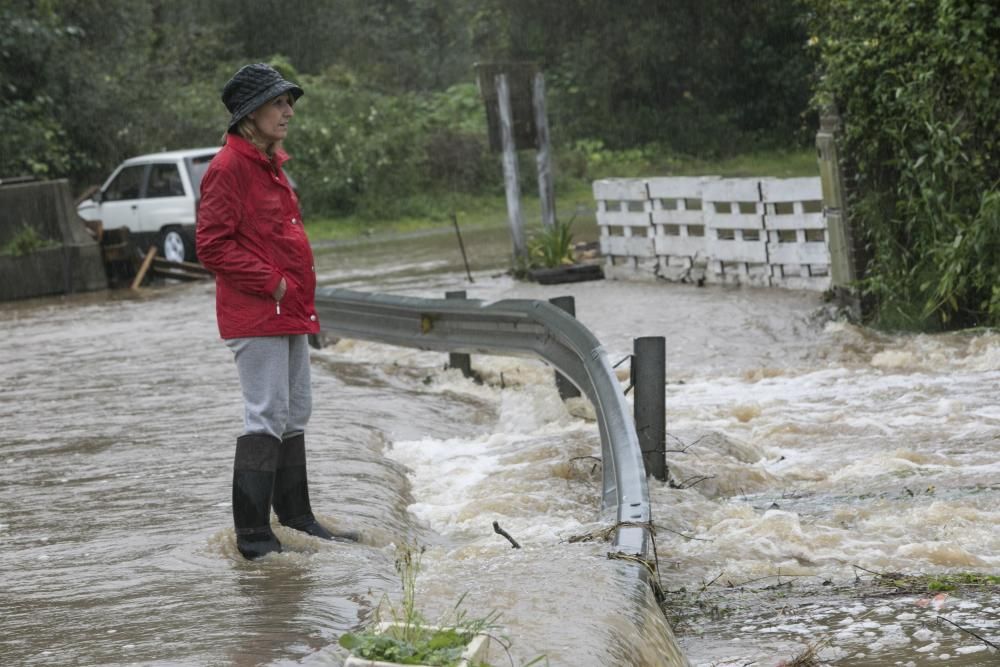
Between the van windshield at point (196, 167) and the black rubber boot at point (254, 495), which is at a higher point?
the van windshield at point (196, 167)

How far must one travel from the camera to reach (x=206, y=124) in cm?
3300

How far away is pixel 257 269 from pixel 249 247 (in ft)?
0.42

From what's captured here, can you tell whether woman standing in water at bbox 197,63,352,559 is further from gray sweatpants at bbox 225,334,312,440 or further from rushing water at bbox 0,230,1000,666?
rushing water at bbox 0,230,1000,666

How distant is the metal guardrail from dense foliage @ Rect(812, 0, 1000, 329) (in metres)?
3.90

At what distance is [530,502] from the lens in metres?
7.61

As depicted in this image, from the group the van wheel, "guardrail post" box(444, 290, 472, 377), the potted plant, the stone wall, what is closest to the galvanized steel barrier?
"guardrail post" box(444, 290, 472, 377)

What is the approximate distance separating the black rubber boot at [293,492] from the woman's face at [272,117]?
1.33 m

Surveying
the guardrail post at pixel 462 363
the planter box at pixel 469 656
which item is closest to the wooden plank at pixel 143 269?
the guardrail post at pixel 462 363

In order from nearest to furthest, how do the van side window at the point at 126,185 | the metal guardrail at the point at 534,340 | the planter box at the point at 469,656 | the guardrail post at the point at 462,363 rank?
the planter box at the point at 469,656
the metal guardrail at the point at 534,340
the guardrail post at the point at 462,363
the van side window at the point at 126,185

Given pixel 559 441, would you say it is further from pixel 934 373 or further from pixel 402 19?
pixel 402 19

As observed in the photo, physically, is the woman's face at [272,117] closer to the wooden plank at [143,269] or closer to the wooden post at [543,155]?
the wooden post at [543,155]

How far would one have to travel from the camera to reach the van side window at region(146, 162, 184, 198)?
79.9 ft

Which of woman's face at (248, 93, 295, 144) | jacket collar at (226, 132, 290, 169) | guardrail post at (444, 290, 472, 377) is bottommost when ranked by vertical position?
guardrail post at (444, 290, 472, 377)

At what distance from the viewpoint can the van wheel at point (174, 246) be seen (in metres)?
24.2
